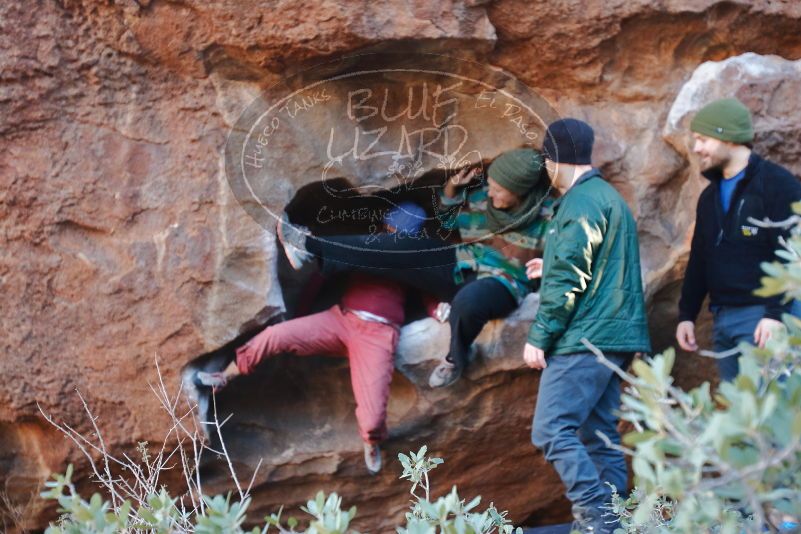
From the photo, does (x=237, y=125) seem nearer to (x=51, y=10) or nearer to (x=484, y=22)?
(x=51, y=10)

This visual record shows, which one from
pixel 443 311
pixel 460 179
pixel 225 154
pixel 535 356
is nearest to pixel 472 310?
pixel 443 311

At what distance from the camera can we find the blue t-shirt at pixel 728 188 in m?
3.21

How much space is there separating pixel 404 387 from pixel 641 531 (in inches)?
66.5

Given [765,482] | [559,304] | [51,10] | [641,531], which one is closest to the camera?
[765,482]

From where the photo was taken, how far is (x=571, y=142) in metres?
3.14

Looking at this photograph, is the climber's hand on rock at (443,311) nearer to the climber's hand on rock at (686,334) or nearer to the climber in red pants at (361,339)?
the climber in red pants at (361,339)

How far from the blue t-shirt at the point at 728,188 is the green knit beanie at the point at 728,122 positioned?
12 cm

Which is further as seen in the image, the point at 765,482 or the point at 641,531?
the point at 641,531

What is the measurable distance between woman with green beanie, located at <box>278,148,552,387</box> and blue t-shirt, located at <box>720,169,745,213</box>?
62 centimetres

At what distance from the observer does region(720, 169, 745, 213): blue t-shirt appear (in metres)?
3.21

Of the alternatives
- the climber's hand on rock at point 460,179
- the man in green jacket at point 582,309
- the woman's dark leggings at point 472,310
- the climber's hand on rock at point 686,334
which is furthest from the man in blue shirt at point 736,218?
the climber's hand on rock at point 460,179

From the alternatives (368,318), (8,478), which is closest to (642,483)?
(368,318)

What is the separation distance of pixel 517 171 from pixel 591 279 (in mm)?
567

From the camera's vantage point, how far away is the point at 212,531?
166cm
